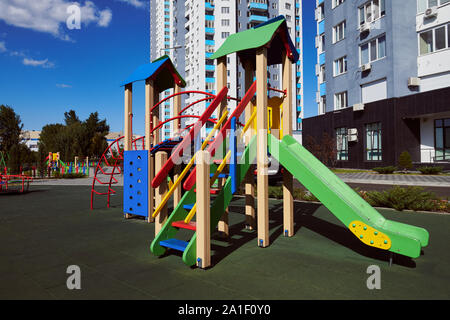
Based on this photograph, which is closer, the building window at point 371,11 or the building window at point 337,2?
the building window at point 371,11

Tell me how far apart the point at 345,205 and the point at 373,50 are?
78.1 feet

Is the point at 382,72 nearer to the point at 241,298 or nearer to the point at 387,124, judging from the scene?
the point at 387,124

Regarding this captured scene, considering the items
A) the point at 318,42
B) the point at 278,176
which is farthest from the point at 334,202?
the point at 318,42

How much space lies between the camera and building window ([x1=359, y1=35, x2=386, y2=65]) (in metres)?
22.8

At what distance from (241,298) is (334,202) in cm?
188

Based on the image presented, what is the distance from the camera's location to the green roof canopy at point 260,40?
15.0ft

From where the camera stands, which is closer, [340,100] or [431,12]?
[431,12]

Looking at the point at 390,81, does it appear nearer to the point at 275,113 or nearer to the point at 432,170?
the point at 432,170

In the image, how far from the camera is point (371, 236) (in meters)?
3.72

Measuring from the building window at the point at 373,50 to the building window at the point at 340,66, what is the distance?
2013 mm

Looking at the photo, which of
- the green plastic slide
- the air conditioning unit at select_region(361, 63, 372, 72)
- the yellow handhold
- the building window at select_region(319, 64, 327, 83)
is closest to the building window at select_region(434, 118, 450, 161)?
the air conditioning unit at select_region(361, 63, 372, 72)

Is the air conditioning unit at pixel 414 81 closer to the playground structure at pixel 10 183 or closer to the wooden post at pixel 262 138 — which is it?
the wooden post at pixel 262 138

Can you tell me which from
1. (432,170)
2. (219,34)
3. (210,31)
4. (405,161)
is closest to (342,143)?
(405,161)

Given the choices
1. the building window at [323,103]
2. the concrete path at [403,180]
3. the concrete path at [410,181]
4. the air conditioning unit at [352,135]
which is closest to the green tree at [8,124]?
the concrete path at [403,180]
